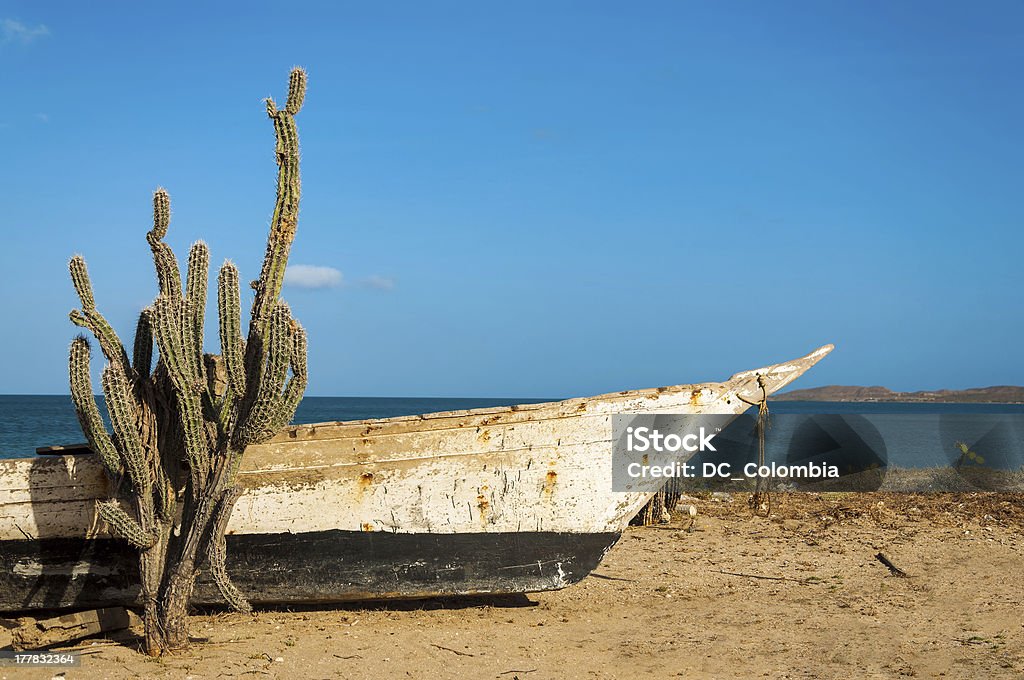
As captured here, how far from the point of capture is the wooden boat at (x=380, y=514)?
19.6 ft

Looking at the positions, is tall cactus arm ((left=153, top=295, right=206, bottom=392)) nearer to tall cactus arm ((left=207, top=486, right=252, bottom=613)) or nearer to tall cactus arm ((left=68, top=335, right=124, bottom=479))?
tall cactus arm ((left=68, top=335, right=124, bottom=479))

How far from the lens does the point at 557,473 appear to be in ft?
20.6

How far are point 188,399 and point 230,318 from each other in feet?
1.85

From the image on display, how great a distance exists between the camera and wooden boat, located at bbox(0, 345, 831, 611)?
598 centimetres

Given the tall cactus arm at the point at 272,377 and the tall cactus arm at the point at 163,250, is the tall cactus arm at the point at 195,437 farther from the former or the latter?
the tall cactus arm at the point at 163,250

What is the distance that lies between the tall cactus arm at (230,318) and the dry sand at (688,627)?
1.84 meters

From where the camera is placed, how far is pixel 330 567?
6160 mm

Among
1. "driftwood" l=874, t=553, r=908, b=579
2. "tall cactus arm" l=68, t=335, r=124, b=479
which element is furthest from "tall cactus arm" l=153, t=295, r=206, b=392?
"driftwood" l=874, t=553, r=908, b=579

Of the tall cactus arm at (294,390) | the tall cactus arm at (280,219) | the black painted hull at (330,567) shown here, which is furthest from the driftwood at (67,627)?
the tall cactus arm at (280,219)

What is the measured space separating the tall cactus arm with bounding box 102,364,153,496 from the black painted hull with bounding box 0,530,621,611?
3.21 feet

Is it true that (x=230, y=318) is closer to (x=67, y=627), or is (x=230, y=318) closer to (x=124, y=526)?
(x=124, y=526)

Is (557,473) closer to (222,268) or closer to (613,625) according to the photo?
(613,625)

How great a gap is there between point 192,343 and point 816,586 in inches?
214

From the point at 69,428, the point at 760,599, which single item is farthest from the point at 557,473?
the point at 69,428
